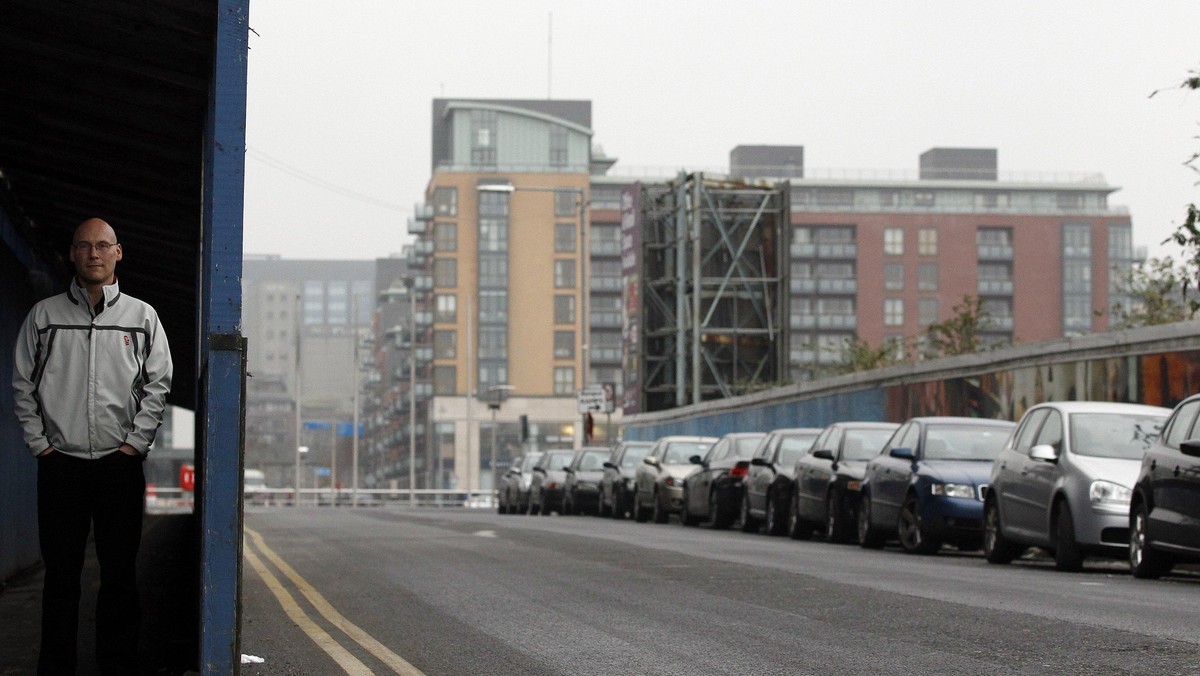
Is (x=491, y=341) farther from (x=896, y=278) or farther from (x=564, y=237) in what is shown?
(x=896, y=278)

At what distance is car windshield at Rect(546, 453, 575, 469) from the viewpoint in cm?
4194

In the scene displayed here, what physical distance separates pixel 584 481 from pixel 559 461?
418 centimetres

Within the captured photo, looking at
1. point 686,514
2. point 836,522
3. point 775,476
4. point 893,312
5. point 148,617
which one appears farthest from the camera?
point 893,312

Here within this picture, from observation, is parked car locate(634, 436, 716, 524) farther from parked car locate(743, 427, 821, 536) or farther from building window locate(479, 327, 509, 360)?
building window locate(479, 327, 509, 360)

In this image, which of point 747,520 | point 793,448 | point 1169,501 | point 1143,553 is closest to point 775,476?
point 793,448

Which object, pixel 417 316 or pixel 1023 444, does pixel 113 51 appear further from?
pixel 417 316

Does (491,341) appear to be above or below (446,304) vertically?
below

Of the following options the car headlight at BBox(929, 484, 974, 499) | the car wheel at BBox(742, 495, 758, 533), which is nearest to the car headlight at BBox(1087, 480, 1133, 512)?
the car headlight at BBox(929, 484, 974, 499)

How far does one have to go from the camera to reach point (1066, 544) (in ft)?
53.2

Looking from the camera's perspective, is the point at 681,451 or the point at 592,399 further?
the point at 592,399

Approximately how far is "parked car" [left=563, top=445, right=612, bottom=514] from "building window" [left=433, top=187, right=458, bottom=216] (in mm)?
90836

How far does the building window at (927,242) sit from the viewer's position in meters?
132

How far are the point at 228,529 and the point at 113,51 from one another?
338cm

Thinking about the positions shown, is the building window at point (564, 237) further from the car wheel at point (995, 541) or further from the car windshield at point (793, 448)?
the car wheel at point (995, 541)
